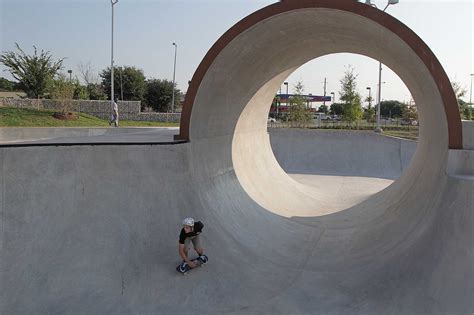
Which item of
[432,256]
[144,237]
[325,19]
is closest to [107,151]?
[144,237]

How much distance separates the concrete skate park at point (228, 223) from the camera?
540 cm

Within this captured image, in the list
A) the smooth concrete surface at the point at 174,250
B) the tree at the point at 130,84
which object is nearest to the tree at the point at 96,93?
the tree at the point at 130,84

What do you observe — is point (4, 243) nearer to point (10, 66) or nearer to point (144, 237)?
point (144, 237)

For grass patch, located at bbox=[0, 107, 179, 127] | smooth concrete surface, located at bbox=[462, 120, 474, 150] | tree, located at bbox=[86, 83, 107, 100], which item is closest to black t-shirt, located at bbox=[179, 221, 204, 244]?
smooth concrete surface, located at bbox=[462, 120, 474, 150]

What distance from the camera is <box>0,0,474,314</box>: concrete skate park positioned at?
5.40 m

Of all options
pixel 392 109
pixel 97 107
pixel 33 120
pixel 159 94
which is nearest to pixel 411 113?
pixel 159 94

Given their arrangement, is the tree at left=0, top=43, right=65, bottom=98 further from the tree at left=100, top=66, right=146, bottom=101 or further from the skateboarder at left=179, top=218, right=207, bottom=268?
the skateboarder at left=179, top=218, right=207, bottom=268

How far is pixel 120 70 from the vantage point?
4809 cm

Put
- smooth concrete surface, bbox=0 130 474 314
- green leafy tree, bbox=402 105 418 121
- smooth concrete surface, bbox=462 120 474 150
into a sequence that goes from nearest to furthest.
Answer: smooth concrete surface, bbox=0 130 474 314, smooth concrete surface, bbox=462 120 474 150, green leafy tree, bbox=402 105 418 121

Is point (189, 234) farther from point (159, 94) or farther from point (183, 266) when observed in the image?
point (159, 94)

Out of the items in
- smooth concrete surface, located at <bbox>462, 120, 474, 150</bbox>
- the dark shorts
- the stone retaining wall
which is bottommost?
the dark shorts

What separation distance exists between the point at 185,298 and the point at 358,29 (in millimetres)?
6484

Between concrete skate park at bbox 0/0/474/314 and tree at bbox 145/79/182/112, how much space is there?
41.8 m

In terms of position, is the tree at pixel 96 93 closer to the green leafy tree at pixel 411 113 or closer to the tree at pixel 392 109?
the green leafy tree at pixel 411 113
